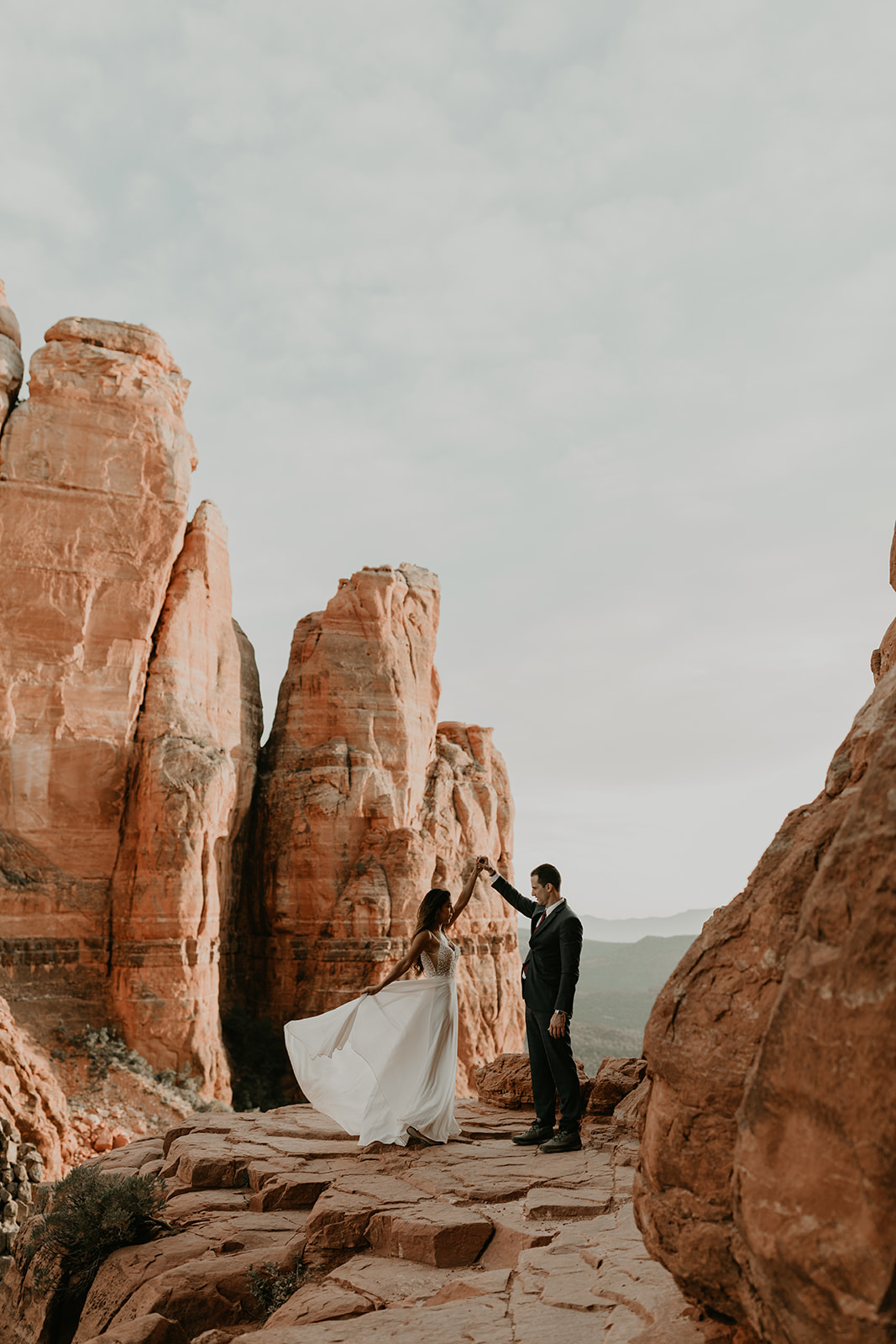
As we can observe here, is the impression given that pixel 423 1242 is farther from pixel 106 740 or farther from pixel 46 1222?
pixel 106 740

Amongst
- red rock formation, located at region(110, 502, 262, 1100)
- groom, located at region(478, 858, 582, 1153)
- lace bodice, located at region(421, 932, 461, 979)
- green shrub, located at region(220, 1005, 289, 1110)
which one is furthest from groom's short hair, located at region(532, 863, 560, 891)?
green shrub, located at region(220, 1005, 289, 1110)

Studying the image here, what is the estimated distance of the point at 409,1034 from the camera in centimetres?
787

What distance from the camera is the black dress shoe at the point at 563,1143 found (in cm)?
705

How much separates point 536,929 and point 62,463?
696 inches

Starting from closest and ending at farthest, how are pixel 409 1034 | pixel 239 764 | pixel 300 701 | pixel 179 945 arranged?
1. pixel 409 1034
2. pixel 179 945
3. pixel 239 764
4. pixel 300 701

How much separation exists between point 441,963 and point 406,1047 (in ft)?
2.40

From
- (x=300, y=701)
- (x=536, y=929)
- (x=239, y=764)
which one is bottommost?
(x=536, y=929)

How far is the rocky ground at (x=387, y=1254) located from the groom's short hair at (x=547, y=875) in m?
1.96

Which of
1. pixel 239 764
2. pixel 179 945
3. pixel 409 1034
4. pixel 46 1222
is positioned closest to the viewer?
pixel 46 1222

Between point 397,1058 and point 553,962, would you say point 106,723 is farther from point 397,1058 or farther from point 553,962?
point 553,962

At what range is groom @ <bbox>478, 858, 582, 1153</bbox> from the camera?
698 cm

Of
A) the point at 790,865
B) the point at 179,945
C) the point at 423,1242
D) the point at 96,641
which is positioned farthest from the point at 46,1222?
the point at 96,641

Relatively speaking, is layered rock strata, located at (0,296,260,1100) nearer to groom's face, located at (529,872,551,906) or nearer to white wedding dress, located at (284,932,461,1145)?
white wedding dress, located at (284,932,461,1145)

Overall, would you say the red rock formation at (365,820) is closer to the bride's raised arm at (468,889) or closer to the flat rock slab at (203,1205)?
the bride's raised arm at (468,889)
